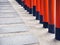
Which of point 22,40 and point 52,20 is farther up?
point 52,20

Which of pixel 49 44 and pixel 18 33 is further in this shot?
pixel 18 33

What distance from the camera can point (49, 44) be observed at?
11.8ft

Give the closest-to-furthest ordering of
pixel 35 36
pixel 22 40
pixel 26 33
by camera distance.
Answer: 1. pixel 22 40
2. pixel 35 36
3. pixel 26 33

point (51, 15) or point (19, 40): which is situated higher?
point (51, 15)

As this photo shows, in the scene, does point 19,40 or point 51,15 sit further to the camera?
point 51,15

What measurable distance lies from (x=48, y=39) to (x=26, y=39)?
0.49 meters

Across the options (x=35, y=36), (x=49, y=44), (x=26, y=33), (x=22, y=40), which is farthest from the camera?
(x=26, y=33)

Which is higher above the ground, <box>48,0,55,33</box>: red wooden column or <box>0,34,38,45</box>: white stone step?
<box>48,0,55,33</box>: red wooden column

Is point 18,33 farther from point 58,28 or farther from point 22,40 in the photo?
point 58,28

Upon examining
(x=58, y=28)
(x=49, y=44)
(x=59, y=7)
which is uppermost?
(x=59, y=7)

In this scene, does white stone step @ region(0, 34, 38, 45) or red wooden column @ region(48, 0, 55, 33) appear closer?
white stone step @ region(0, 34, 38, 45)

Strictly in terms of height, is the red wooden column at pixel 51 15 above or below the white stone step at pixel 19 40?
above

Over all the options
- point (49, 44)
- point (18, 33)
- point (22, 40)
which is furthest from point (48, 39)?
point (18, 33)

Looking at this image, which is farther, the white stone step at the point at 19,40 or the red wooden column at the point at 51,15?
the red wooden column at the point at 51,15
